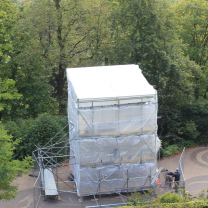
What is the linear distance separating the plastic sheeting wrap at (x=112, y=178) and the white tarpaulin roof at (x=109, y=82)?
12.1ft

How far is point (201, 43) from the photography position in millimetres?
29750

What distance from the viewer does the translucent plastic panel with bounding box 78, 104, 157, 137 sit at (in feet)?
55.0

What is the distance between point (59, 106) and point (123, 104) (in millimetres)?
11999

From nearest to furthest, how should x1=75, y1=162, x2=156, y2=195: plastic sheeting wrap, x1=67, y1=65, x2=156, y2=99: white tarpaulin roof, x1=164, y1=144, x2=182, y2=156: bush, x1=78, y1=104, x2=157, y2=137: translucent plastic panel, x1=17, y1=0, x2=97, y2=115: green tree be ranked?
x1=78, y1=104, x2=157, y2=137: translucent plastic panel, x1=67, y1=65, x2=156, y2=99: white tarpaulin roof, x1=75, y1=162, x2=156, y2=195: plastic sheeting wrap, x1=164, y1=144, x2=182, y2=156: bush, x1=17, y1=0, x2=97, y2=115: green tree

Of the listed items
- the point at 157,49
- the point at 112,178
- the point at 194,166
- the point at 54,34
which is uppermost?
the point at 54,34

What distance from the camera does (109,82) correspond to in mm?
18016

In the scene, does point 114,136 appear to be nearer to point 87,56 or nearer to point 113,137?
point 113,137

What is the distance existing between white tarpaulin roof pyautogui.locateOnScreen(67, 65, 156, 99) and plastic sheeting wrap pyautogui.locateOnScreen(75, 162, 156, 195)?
369 centimetres

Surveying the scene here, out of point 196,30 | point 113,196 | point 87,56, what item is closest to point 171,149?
point 113,196

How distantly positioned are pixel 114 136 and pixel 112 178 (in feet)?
7.32

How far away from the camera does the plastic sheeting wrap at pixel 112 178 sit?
17.3 meters

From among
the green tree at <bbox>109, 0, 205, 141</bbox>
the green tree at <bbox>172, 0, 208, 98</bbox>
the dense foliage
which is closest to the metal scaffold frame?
the dense foliage

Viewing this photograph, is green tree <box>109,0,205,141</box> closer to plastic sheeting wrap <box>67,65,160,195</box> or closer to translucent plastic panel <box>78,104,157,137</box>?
plastic sheeting wrap <box>67,65,160,195</box>

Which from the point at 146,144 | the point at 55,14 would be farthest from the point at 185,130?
the point at 55,14
